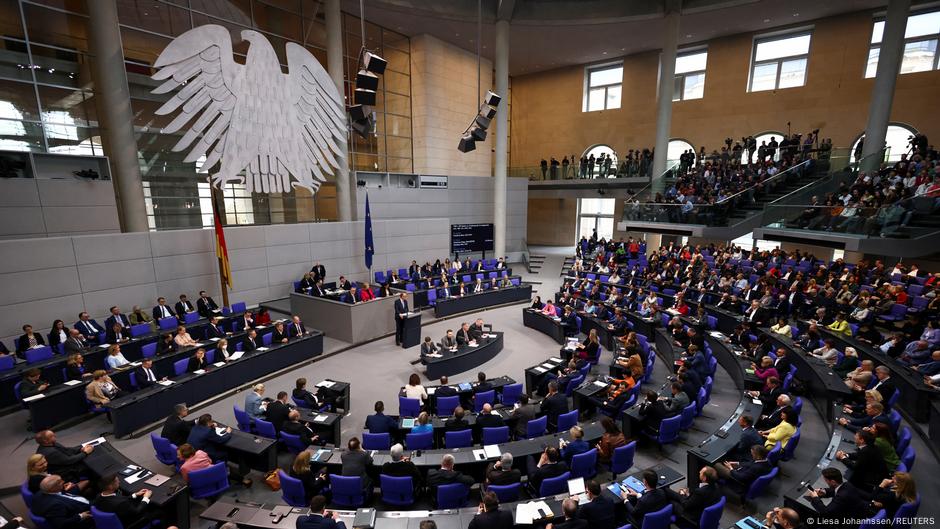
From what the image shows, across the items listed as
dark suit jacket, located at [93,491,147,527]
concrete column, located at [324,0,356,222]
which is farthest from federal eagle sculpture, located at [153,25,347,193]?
dark suit jacket, located at [93,491,147,527]

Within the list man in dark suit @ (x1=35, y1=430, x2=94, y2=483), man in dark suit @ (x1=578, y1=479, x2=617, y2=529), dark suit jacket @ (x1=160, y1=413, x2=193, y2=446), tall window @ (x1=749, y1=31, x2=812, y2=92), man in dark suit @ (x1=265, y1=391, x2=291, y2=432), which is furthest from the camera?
tall window @ (x1=749, y1=31, x2=812, y2=92)

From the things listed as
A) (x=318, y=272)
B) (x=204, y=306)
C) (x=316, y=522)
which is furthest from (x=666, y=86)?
(x=316, y=522)

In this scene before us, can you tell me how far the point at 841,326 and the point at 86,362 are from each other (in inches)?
657

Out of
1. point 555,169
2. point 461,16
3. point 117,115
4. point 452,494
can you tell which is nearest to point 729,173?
point 555,169

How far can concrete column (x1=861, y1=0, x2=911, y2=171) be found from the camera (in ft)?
52.6

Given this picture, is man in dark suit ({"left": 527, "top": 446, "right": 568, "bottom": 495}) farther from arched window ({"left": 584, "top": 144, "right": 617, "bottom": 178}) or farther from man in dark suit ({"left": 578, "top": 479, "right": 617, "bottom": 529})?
arched window ({"left": 584, "top": 144, "right": 617, "bottom": 178})

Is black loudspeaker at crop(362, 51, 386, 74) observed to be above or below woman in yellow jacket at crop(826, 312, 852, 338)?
above

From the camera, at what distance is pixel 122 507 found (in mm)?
4797

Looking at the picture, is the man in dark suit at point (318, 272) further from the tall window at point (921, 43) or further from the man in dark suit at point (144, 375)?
the tall window at point (921, 43)

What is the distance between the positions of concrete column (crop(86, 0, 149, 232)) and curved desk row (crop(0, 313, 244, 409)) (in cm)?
381

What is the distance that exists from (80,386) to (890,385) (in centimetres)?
1372

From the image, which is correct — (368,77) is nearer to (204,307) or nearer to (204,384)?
(204,307)

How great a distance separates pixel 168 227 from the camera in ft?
47.9

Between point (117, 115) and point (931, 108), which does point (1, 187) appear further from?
point (931, 108)
